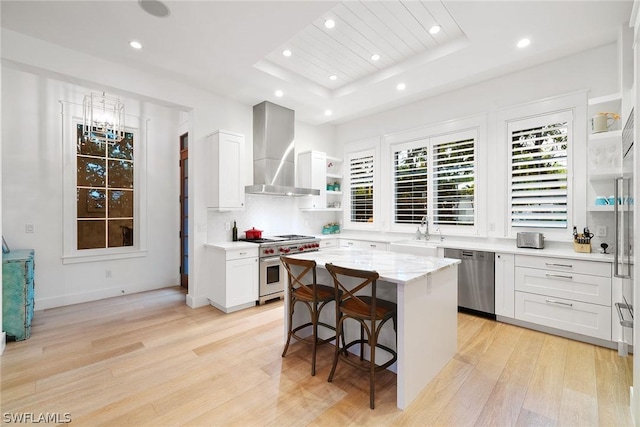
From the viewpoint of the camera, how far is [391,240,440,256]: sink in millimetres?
4059

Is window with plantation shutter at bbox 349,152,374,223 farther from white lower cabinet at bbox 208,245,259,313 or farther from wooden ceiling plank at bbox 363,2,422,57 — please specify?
white lower cabinet at bbox 208,245,259,313

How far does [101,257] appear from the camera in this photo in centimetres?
455

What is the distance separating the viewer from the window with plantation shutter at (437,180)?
436 cm

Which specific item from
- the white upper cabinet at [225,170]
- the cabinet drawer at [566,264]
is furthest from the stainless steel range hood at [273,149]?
the cabinet drawer at [566,264]

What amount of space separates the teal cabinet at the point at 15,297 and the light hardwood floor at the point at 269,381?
0.48 feet

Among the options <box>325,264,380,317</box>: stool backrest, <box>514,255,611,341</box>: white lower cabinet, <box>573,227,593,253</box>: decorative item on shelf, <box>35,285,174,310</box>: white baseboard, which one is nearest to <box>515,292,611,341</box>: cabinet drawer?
<box>514,255,611,341</box>: white lower cabinet

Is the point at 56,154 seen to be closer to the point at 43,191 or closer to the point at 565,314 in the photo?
the point at 43,191

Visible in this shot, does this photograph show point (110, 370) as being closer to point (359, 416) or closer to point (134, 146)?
point (359, 416)

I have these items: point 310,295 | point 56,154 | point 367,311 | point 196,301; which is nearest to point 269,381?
point 310,295

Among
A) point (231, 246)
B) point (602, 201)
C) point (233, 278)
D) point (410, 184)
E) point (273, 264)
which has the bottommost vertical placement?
point (233, 278)

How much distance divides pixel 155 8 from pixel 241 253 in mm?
2848

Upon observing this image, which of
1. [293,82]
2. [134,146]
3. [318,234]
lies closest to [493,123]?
[293,82]

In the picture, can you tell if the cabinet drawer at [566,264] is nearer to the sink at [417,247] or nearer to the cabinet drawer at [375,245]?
the sink at [417,247]

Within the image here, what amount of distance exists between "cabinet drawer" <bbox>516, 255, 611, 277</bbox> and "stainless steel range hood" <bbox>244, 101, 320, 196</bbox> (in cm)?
333
